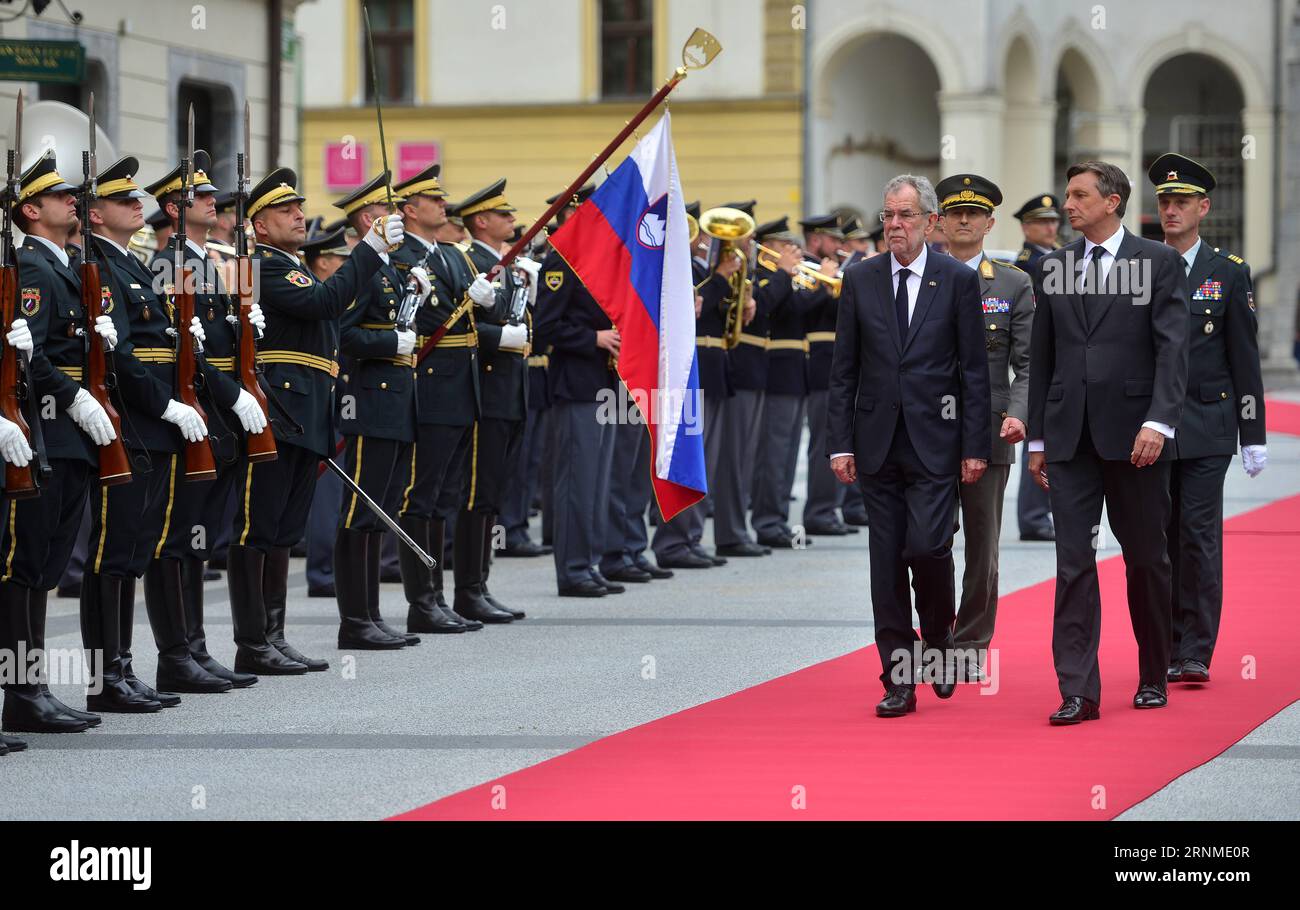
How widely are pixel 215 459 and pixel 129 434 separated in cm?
64

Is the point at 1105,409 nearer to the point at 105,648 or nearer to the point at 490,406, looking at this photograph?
the point at 105,648

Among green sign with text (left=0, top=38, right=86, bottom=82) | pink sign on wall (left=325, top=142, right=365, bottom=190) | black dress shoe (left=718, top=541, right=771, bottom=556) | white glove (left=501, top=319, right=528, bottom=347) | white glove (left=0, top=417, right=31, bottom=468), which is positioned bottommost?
black dress shoe (left=718, top=541, right=771, bottom=556)

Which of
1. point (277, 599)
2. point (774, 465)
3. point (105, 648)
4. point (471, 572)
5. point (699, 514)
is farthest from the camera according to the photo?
point (774, 465)

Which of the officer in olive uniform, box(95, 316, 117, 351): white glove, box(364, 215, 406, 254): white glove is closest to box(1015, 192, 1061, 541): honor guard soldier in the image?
the officer in olive uniform

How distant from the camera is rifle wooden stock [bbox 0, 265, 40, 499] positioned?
7.66 metres

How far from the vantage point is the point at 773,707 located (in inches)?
337

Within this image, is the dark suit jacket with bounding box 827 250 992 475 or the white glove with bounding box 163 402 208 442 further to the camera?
the white glove with bounding box 163 402 208 442

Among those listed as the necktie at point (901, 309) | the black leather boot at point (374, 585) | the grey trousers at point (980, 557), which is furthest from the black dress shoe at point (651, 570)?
the necktie at point (901, 309)

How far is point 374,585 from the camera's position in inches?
412

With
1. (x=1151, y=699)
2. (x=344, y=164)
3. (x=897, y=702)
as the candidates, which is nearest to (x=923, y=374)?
(x=897, y=702)

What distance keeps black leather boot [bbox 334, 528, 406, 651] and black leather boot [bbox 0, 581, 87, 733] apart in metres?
2.24

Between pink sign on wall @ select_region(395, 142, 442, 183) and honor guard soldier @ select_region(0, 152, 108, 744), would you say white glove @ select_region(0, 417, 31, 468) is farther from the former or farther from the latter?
pink sign on wall @ select_region(395, 142, 442, 183)

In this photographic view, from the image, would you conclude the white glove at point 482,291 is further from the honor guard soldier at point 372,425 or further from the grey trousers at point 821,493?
the grey trousers at point 821,493
